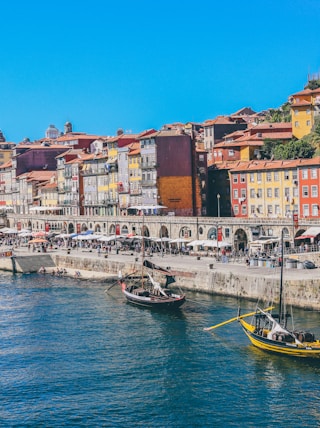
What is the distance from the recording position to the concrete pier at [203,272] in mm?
59500

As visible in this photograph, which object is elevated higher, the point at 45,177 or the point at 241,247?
the point at 45,177

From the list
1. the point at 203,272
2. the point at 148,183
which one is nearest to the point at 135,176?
the point at 148,183

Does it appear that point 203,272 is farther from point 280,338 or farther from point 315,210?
point 280,338

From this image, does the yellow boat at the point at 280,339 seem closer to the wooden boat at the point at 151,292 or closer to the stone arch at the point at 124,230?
the wooden boat at the point at 151,292

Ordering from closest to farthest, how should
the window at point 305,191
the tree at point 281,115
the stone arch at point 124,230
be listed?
the window at point 305,191 < the stone arch at point 124,230 < the tree at point 281,115

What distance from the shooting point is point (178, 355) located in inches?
1852

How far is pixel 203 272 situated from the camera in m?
69.4

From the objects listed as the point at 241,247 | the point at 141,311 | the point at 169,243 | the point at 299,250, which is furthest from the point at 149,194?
the point at 141,311

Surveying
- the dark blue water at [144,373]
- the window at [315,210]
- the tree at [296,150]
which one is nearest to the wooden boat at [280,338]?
the dark blue water at [144,373]

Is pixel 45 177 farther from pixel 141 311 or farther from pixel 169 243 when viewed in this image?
pixel 141 311

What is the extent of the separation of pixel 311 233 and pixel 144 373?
1399 inches

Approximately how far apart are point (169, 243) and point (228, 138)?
4345 centimetres

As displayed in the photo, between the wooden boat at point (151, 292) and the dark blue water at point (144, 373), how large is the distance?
1.00 meters

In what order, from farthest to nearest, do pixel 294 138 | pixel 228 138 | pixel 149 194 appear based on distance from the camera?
1. pixel 228 138
2. pixel 294 138
3. pixel 149 194
